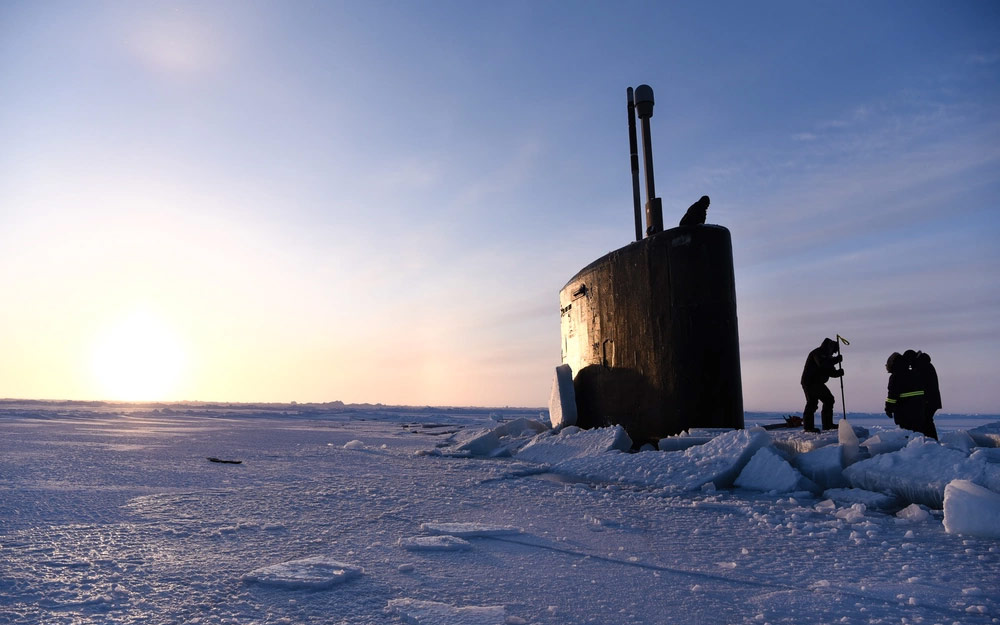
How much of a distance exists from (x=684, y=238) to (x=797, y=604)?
531cm

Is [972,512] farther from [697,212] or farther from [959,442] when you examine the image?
[697,212]

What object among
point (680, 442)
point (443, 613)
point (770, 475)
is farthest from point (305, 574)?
point (680, 442)

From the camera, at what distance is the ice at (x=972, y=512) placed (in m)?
3.27

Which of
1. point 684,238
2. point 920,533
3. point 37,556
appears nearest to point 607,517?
point 920,533

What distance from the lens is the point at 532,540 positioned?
3182 mm

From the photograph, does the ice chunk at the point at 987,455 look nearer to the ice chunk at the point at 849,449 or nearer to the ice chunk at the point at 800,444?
the ice chunk at the point at 849,449

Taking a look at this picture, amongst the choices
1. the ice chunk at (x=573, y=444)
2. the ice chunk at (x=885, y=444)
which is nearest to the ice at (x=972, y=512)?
the ice chunk at (x=885, y=444)

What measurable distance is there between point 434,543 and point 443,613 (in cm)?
99

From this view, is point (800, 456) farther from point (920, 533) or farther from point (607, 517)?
point (607, 517)

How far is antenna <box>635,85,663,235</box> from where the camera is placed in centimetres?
881

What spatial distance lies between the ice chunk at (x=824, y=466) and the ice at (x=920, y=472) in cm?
9

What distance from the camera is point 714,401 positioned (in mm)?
6758

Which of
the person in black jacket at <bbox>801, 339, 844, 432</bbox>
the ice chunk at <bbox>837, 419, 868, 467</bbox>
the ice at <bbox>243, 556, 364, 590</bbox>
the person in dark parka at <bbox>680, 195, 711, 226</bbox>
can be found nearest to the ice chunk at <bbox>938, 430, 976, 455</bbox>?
the ice chunk at <bbox>837, 419, 868, 467</bbox>

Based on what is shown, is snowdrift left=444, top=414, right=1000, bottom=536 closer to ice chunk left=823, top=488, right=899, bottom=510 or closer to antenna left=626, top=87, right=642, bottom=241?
ice chunk left=823, top=488, right=899, bottom=510
